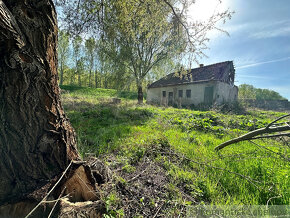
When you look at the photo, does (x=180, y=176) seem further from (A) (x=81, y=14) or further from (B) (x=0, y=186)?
(A) (x=81, y=14)

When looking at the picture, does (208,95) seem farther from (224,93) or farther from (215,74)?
(215,74)

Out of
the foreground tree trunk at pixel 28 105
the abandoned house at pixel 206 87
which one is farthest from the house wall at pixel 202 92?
the foreground tree trunk at pixel 28 105

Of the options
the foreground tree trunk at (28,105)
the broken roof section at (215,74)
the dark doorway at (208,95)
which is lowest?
the foreground tree trunk at (28,105)

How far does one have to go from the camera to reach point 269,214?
122cm

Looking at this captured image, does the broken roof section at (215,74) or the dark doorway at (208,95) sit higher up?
the broken roof section at (215,74)

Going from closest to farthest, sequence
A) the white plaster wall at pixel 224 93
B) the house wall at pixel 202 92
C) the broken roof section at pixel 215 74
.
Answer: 1. the house wall at pixel 202 92
2. the white plaster wall at pixel 224 93
3. the broken roof section at pixel 215 74

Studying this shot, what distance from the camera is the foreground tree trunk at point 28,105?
1024 millimetres

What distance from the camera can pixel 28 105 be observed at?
1121mm

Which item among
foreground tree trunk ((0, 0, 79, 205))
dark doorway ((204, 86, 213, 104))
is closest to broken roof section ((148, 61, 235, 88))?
dark doorway ((204, 86, 213, 104))

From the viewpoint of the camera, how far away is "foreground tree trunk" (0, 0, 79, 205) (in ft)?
3.36

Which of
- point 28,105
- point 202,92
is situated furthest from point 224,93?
point 28,105

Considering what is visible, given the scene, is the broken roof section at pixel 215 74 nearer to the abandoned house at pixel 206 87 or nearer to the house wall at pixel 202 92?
the abandoned house at pixel 206 87

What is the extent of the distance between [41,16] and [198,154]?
9.49 ft

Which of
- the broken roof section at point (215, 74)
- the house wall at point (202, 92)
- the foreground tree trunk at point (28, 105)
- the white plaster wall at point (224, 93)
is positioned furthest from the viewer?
the broken roof section at point (215, 74)
